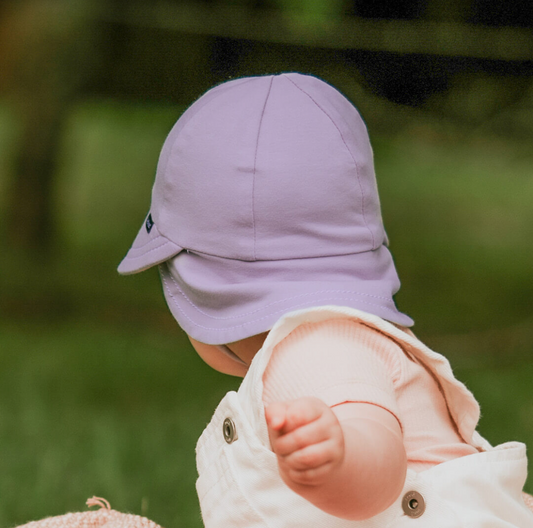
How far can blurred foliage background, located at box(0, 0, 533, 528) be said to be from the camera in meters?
2.86

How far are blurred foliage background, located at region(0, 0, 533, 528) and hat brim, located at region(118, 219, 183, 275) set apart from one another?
3.30ft

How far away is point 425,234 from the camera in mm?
6738

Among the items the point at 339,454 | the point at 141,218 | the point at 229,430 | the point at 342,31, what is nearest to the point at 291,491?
the point at 229,430

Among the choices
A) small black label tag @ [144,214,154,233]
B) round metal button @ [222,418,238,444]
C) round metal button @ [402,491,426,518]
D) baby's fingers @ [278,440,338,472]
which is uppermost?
small black label tag @ [144,214,154,233]

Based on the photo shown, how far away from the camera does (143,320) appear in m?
4.57

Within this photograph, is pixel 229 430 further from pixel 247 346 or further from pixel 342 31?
pixel 342 31

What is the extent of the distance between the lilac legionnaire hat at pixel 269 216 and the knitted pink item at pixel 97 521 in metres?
0.35

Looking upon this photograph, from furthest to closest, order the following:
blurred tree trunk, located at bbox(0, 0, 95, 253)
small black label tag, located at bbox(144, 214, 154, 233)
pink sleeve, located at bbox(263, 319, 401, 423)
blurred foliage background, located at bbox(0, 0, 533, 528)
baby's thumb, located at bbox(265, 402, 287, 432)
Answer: blurred tree trunk, located at bbox(0, 0, 95, 253) < blurred foliage background, located at bbox(0, 0, 533, 528) < small black label tag, located at bbox(144, 214, 154, 233) < pink sleeve, located at bbox(263, 319, 401, 423) < baby's thumb, located at bbox(265, 402, 287, 432)

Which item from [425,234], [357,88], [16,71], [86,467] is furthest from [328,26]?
[86,467]

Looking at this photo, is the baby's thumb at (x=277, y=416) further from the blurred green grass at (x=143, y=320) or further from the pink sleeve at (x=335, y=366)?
the blurred green grass at (x=143, y=320)

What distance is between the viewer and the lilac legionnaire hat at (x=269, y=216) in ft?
3.87

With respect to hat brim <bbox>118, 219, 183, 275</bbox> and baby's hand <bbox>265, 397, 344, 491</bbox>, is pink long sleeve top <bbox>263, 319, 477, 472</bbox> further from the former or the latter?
hat brim <bbox>118, 219, 183, 275</bbox>

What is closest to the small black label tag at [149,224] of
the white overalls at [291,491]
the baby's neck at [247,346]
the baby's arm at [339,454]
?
the baby's neck at [247,346]

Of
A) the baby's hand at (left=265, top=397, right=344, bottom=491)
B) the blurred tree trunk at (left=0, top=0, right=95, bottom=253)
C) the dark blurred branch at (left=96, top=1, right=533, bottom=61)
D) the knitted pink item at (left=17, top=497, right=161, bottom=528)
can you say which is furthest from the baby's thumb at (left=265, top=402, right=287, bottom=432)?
the dark blurred branch at (left=96, top=1, right=533, bottom=61)
